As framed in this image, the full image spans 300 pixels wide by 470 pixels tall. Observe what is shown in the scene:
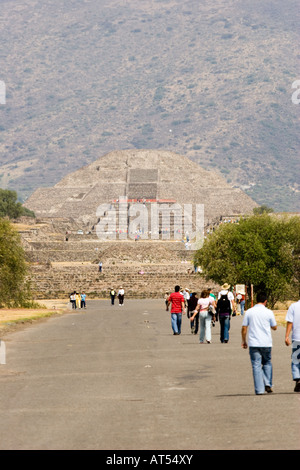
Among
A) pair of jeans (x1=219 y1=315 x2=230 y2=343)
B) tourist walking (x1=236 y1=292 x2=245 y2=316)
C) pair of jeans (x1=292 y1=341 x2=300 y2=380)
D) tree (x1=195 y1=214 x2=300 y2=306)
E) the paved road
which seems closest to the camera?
the paved road

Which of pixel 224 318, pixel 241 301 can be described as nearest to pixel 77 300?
pixel 241 301

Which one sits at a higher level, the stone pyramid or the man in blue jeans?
the stone pyramid

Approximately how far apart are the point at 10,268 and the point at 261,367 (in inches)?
1578

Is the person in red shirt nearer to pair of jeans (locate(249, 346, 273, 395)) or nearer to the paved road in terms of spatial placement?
the paved road

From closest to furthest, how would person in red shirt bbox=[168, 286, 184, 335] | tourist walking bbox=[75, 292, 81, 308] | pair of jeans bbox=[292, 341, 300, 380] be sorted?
pair of jeans bbox=[292, 341, 300, 380], person in red shirt bbox=[168, 286, 184, 335], tourist walking bbox=[75, 292, 81, 308]

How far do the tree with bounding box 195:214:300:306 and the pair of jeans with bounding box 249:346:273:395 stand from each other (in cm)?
4400

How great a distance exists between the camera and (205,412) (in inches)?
612

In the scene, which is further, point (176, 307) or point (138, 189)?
point (138, 189)

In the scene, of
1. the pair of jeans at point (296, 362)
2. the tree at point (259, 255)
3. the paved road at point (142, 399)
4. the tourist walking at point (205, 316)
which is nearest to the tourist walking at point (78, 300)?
the tree at point (259, 255)

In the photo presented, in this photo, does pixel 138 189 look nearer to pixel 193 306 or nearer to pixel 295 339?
pixel 193 306

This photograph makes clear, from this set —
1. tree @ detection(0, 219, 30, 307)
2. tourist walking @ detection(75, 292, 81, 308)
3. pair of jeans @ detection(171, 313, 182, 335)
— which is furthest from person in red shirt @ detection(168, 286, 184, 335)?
tourist walking @ detection(75, 292, 81, 308)

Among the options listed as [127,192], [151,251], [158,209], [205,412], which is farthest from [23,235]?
[205,412]

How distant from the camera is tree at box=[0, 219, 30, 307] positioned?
56.3 metres

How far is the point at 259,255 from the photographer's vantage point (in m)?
62.4
